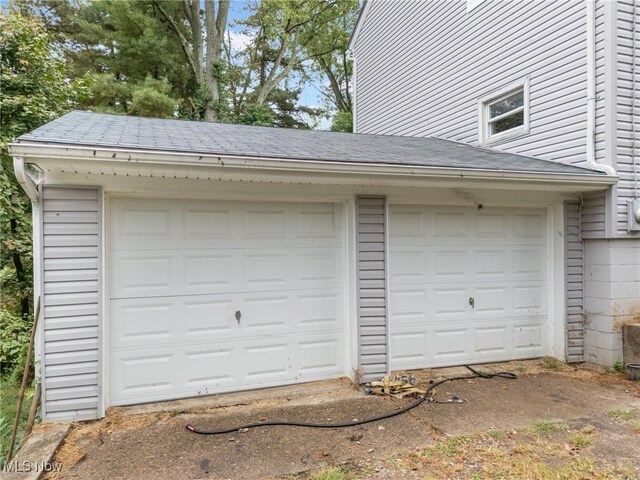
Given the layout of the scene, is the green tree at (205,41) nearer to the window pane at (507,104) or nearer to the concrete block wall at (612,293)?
the window pane at (507,104)

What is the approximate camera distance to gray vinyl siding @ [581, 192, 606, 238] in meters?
4.90

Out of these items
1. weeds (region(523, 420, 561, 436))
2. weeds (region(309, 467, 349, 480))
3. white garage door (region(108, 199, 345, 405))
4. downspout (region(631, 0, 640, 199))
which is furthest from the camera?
downspout (region(631, 0, 640, 199))

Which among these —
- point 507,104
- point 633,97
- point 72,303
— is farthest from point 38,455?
point 507,104

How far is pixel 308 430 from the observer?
10.9 feet

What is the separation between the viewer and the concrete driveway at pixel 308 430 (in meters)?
2.82

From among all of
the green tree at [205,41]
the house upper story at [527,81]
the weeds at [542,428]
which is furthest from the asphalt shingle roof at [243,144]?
the green tree at [205,41]

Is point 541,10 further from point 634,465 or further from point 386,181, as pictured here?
point 634,465

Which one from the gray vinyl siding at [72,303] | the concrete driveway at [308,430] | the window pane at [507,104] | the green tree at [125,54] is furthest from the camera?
the green tree at [125,54]

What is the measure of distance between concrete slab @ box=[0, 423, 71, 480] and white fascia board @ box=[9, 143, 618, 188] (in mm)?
2205

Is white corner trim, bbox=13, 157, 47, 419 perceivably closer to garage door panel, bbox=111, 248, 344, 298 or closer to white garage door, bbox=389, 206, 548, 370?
garage door panel, bbox=111, 248, 344, 298

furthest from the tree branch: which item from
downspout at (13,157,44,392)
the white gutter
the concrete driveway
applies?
the concrete driveway

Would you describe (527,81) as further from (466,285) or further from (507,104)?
(466,285)

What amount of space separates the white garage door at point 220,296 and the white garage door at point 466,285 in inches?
34.8

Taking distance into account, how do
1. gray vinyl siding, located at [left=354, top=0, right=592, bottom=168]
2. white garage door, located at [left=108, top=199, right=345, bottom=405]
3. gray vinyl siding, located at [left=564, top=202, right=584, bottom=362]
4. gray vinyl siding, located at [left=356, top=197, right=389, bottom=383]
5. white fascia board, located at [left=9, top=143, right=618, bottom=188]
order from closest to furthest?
white fascia board, located at [left=9, top=143, right=618, bottom=188] < white garage door, located at [left=108, top=199, right=345, bottom=405] < gray vinyl siding, located at [left=356, top=197, right=389, bottom=383] < gray vinyl siding, located at [left=564, top=202, right=584, bottom=362] < gray vinyl siding, located at [left=354, top=0, right=592, bottom=168]
